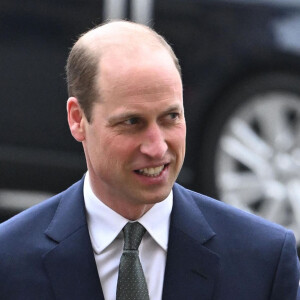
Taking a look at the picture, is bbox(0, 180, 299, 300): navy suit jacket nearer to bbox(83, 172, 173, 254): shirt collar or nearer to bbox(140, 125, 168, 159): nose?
bbox(83, 172, 173, 254): shirt collar

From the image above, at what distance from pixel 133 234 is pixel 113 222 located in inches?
2.4

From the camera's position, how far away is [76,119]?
10.6 feet

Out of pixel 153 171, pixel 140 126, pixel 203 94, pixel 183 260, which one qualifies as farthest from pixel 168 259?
pixel 203 94

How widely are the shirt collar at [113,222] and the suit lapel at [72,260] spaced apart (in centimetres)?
3

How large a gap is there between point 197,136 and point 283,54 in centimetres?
64

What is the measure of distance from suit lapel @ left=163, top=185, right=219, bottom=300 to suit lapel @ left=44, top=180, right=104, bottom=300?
0.61 feet

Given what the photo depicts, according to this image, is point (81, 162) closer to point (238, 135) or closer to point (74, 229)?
point (238, 135)

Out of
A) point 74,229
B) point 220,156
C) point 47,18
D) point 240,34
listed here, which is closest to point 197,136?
point 220,156

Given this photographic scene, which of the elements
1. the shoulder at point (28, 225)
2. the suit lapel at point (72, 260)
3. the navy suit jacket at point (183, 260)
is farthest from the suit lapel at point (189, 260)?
the shoulder at point (28, 225)

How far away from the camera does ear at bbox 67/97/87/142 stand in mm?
3205

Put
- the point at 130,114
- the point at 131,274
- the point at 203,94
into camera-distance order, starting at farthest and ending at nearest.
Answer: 1. the point at 203,94
2. the point at 131,274
3. the point at 130,114

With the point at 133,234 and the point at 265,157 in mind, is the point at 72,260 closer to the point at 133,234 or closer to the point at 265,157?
the point at 133,234

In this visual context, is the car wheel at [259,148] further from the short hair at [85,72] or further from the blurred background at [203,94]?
the short hair at [85,72]

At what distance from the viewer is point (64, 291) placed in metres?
3.18
